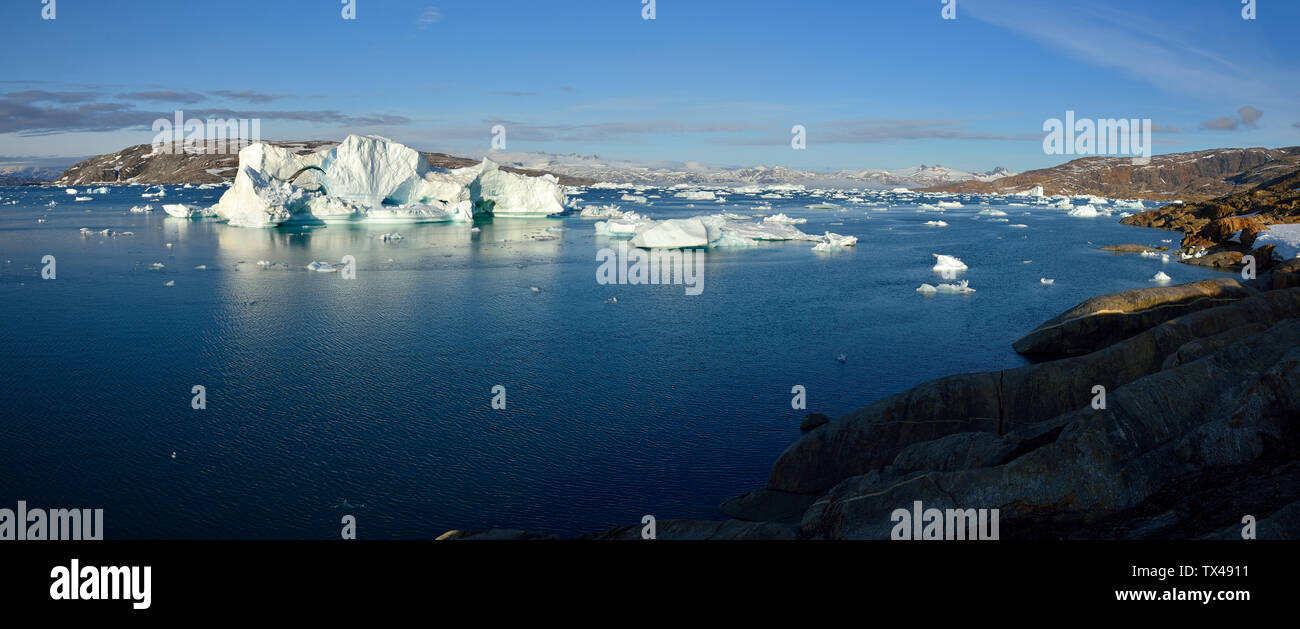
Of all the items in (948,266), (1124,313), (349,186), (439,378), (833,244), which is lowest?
(439,378)

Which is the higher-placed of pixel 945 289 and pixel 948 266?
pixel 948 266

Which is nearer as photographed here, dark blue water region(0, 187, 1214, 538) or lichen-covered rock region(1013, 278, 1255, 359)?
dark blue water region(0, 187, 1214, 538)

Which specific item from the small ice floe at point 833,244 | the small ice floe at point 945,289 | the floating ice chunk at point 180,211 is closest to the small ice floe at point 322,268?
the small ice floe at point 945,289

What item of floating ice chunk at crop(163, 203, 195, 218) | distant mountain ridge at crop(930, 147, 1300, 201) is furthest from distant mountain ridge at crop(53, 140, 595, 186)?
distant mountain ridge at crop(930, 147, 1300, 201)

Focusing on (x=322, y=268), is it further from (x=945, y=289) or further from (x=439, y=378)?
(x=945, y=289)

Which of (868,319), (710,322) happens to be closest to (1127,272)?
(868,319)

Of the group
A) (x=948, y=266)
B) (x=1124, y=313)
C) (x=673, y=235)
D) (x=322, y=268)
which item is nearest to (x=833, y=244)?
(x=673, y=235)

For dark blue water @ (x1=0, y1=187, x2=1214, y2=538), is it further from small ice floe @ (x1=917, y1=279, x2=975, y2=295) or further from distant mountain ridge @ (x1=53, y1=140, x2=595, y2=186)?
distant mountain ridge @ (x1=53, y1=140, x2=595, y2=186)

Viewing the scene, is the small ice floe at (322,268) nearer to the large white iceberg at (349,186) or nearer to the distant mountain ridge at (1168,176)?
the large white iceberg at (349,186)
